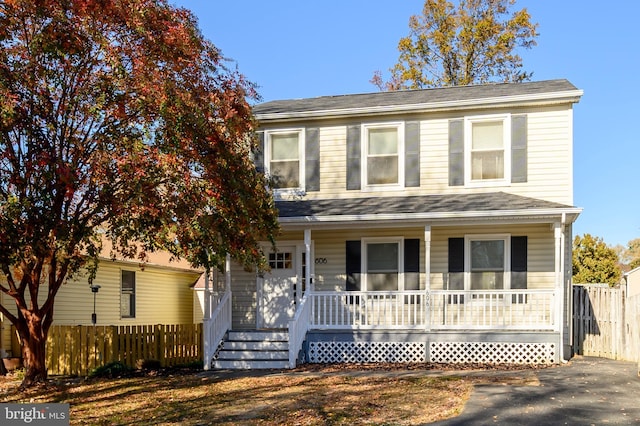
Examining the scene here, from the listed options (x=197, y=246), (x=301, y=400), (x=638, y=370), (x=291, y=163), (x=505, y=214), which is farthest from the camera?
(x=291, y=163)

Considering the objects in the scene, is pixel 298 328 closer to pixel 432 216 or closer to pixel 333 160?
pixel 432 216

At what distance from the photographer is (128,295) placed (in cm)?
2288

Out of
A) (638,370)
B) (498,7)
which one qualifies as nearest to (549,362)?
(638,370)

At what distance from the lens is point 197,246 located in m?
11.8

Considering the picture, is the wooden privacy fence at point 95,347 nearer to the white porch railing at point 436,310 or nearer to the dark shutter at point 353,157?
the white porch railing at point 436,310

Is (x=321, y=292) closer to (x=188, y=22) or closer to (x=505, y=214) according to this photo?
(x=505, y=214)

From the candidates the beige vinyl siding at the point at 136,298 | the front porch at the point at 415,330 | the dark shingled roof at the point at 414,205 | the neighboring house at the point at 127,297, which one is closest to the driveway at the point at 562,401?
the front porch at the point at 415,330

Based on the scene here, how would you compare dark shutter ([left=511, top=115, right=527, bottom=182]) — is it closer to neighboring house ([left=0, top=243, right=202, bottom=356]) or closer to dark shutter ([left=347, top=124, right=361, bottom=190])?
dark shutter ([left=347, top=124, right=361, bottom=190])

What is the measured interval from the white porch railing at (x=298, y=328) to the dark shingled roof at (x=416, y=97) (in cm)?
502

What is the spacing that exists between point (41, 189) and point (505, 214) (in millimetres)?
9086

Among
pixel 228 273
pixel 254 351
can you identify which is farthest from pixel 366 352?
pixel 228 273

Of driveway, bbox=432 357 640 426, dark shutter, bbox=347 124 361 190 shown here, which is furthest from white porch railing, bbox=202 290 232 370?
driveway, bbox=432 357 640 426

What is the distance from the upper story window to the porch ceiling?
0.77 m

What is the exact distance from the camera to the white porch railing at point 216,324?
15180 mm
